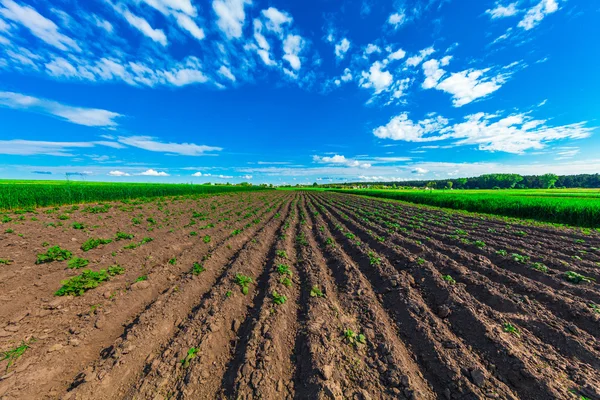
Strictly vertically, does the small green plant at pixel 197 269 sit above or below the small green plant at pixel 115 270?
below

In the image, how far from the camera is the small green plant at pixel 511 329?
4.13m

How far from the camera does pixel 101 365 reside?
11.8ft

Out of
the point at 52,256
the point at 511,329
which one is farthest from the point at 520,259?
the point at 52,256

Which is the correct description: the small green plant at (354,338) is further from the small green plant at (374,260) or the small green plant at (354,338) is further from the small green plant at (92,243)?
the small green plant at (92,243)

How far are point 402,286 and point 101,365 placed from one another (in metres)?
6.56

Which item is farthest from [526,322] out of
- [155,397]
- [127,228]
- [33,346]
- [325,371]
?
[127,228]

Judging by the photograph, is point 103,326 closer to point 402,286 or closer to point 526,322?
point 402,286

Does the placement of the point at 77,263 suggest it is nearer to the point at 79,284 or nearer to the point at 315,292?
the point at 79,284

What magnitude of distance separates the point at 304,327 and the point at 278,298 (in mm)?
1120

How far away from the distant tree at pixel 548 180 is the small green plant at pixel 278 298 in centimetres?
13684

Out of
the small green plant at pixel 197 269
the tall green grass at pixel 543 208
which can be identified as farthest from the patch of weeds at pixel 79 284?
the tall green grass at pixel 543 208

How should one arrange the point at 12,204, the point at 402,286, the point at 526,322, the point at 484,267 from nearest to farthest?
the point at 526,322, the point at 402,286, the point at 484,267, the point at 12,204

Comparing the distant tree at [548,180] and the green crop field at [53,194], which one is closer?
the green crop field at [53,194]

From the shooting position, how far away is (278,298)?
212 inches
